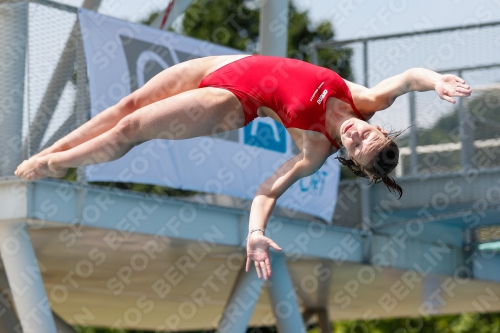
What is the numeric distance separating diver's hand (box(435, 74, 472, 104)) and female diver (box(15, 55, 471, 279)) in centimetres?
15

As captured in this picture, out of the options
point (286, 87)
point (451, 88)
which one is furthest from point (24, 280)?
point (451, 88)

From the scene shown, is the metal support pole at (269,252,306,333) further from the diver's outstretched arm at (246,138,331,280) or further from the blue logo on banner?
the diver's outstretched arm at (246,138,331,280)

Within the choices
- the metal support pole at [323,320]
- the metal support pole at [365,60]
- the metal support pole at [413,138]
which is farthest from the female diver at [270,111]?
the metal support pole at [323,320]

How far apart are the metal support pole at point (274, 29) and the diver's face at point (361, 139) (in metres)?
6.15

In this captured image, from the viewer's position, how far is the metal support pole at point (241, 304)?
11156mm

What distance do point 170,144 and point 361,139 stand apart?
15.5 ft

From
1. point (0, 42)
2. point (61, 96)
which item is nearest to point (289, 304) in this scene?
point (61, 96)

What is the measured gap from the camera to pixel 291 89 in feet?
19.2

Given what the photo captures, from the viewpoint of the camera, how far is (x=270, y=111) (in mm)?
6086

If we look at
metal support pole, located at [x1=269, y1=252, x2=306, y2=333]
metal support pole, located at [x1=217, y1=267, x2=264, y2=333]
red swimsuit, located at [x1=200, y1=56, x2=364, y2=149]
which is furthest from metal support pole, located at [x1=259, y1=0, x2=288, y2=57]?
red swimsuit, located at [x1=200, y1=56, x2=364, y2=149]

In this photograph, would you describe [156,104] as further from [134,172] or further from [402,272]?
[402,272]

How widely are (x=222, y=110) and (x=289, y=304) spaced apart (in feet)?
20.6

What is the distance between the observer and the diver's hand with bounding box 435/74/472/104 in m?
5.23

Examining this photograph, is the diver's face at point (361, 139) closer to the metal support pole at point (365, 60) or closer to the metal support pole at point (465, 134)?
the metal support pole at point (465, 134)
